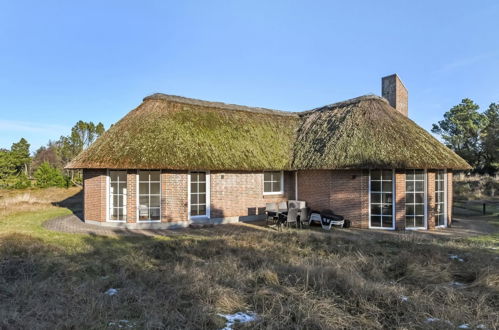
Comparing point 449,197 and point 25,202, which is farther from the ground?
point 449,197

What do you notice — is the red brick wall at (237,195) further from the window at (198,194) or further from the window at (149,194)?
the window at (149,194)

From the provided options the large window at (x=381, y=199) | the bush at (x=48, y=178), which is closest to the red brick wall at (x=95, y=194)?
the large window at (x=381, y=199)

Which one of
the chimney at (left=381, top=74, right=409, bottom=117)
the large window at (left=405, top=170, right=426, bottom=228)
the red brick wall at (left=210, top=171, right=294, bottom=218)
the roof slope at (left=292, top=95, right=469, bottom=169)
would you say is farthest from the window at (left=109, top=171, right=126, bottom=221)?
the chimney at (left=381, top=74, right=409, bottom=117)

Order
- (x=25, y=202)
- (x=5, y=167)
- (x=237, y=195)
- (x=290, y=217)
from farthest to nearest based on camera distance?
(x=5, y=167) < (x=25, y=202) < (x=237, y=195) < (x=290, y=217)

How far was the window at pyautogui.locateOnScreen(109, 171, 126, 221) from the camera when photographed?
12.4 m

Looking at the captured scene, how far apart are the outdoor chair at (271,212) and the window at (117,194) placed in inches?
232

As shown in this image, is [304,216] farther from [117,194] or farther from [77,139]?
[77,139]

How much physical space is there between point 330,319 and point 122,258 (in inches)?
211

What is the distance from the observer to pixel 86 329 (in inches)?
168

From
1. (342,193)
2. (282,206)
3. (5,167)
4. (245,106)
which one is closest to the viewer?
(342,193)

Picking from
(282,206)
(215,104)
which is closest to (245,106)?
(215,104)

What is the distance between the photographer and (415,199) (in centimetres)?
1208

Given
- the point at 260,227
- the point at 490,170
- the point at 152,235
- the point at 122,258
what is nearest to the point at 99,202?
the point at 152,235

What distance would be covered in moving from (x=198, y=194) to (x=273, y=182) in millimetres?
3928
